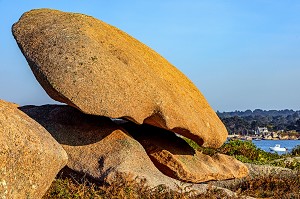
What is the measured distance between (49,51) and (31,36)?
69 centimetres

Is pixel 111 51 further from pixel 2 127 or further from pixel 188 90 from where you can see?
pixel 2 127

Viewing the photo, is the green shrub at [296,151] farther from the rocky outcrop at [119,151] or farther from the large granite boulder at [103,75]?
the large granite boulder at [103,75]

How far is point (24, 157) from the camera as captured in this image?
6.75 meters

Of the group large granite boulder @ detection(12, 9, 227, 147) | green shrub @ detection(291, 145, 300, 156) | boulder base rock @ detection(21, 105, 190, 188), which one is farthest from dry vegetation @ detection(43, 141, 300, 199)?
green shrub @ detection(291, 145, 300, 156)

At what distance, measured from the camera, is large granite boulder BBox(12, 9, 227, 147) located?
9.61 metres

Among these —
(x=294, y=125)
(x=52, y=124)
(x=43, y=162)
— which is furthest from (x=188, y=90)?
(x=294, y=125)

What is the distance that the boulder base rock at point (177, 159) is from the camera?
1127 centimetres

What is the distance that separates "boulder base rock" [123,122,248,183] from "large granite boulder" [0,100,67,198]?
419cm

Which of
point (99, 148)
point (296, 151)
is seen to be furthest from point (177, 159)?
point (296, 151)

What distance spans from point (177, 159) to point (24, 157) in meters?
5.04

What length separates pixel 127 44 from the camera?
37.7 ft

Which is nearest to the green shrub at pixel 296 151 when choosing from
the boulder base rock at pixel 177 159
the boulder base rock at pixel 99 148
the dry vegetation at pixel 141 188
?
Result: the dry vegetation at pixel 141 188

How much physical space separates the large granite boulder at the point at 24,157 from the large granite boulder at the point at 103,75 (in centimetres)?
233

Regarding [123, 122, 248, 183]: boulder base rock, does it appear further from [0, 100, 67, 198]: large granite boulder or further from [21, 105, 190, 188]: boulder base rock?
[0, 100, 67, 198]: large granite boulder
